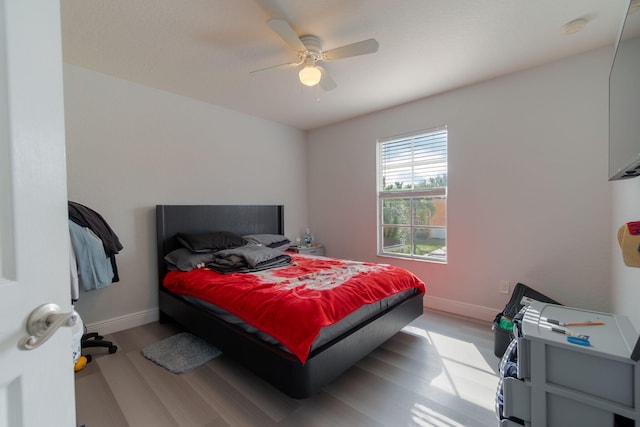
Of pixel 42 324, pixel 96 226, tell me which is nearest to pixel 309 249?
pixel 96 226

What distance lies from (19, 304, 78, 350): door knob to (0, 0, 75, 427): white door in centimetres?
1

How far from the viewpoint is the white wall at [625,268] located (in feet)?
5.00

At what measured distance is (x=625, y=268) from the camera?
1.77 meters

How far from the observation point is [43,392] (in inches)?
22.9

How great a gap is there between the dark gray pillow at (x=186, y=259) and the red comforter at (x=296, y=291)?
0.25 feet

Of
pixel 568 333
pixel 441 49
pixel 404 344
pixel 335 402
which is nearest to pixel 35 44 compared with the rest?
pixel 335 402

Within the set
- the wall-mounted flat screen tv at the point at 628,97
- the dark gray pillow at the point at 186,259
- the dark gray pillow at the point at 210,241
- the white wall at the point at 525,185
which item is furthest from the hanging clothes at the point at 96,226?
the wall-mounted flat screen tv at the point at 628,97

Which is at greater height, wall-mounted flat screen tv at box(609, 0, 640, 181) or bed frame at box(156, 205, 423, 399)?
wall-mounted flat screen tv at box(609, 0, 640, 181)

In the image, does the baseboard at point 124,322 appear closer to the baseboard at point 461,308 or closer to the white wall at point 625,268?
the baseboard at point 461,308

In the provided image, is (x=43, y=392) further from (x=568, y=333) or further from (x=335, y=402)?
(x=568, y=333)

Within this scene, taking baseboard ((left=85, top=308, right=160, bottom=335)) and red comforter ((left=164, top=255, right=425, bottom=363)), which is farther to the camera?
baseboard ((left=85, top=308, right=160, bottom=335))

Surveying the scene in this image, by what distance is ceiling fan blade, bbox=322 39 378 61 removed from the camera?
1.83 metres

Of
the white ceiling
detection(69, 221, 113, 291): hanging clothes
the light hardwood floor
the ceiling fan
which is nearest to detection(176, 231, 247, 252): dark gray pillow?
detection(69, 221, 113, 291): hanging clothes

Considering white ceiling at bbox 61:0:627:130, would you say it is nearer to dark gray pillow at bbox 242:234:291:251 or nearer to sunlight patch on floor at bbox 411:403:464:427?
dark gray pillow at bbox 242:234:291:251
